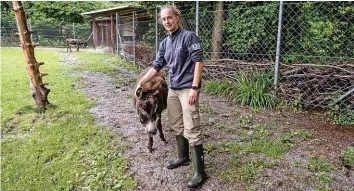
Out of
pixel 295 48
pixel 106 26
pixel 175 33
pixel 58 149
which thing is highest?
pixel 106 26

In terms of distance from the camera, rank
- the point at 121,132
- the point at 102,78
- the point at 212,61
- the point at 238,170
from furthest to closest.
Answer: the point at 102,78
the point at 212,61
the point at 121,132
the point at 238,170

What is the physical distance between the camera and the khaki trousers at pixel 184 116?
2.91 meters

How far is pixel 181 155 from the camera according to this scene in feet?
11.1

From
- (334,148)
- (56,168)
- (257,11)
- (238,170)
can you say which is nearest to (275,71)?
(257,11)

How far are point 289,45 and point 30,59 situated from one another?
17.7 feet

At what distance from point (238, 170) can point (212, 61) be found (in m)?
4.18

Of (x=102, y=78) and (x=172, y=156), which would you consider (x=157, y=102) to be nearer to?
(x=172, y=156)

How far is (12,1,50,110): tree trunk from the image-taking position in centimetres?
524

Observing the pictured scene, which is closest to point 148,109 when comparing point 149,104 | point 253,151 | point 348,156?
point 149,104

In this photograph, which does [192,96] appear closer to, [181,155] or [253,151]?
[181,155]

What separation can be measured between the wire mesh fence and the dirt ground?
0.58 m

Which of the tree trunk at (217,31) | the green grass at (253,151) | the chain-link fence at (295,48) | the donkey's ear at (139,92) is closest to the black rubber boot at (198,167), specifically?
the green grass at (253,151)

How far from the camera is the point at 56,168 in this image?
3475 millimetres

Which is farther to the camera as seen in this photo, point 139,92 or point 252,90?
point 252,90
